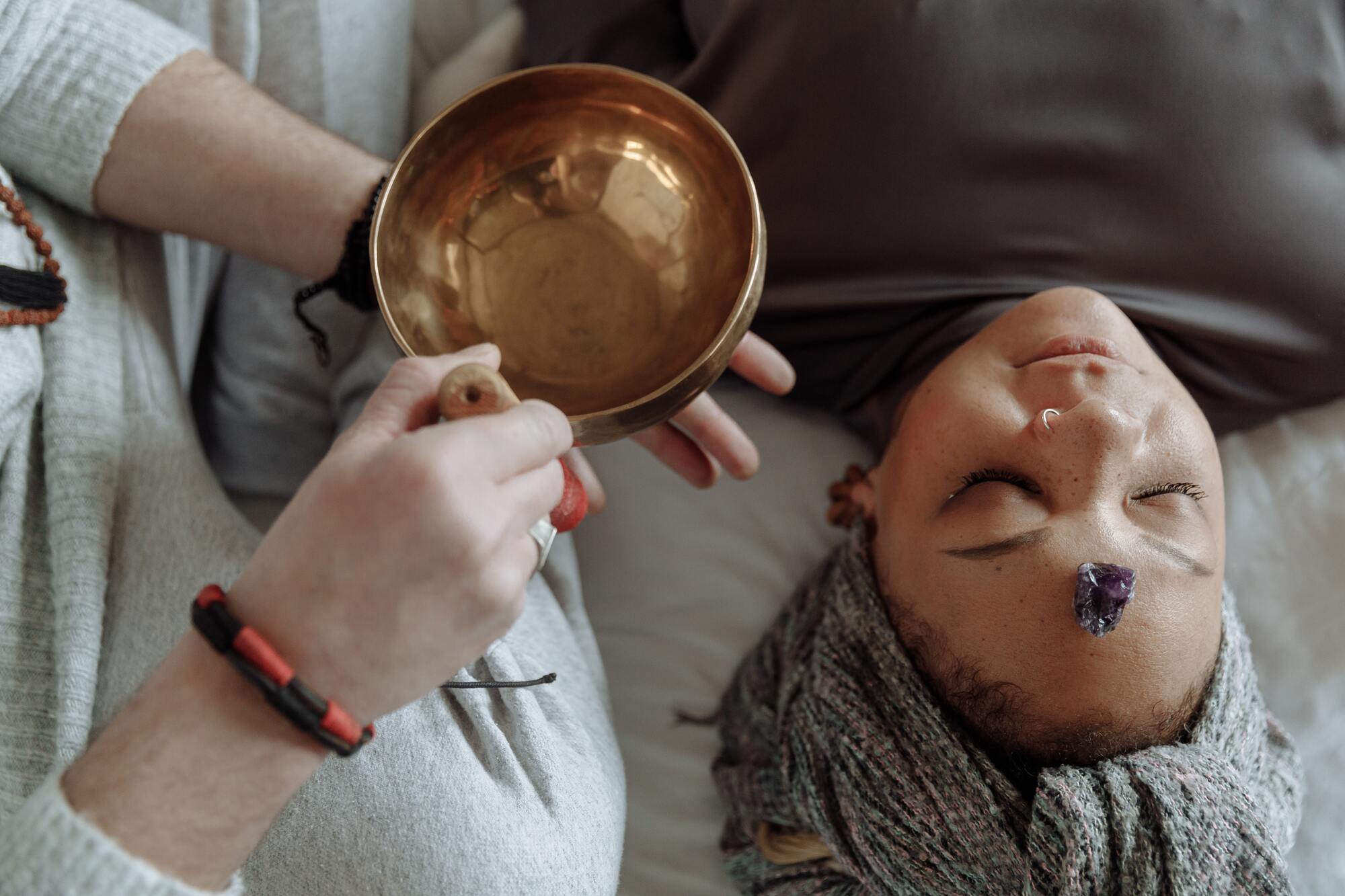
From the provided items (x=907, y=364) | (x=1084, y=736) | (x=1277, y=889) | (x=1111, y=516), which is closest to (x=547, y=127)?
(x=907, y=364)

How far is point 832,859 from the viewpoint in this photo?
3.01 feet

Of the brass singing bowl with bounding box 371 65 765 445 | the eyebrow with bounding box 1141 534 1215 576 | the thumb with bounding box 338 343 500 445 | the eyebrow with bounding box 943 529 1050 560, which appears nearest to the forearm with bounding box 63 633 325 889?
the thumb with bounding box 338 343 500 445

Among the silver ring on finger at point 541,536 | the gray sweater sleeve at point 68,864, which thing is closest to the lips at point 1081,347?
the silver ring on finger at point 541,536

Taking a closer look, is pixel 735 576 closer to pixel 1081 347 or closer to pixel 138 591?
pixel 1081 347

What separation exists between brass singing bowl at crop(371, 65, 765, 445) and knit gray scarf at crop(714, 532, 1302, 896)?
1.06ft

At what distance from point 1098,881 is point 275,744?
22.8 inches

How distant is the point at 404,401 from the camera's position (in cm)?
56

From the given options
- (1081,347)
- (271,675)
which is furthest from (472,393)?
(1081,347)

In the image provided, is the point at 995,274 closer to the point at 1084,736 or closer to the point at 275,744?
the point at 1084,736

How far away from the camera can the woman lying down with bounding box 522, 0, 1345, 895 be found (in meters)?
0.73

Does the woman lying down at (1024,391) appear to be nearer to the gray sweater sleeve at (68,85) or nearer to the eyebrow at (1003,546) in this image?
the eyebrow at (1003,546)

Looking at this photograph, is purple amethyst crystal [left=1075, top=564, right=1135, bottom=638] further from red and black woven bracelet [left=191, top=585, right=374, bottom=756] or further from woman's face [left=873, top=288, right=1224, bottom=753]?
red and black woven bracelet [left=191, top=585, right=374, bottom=756]

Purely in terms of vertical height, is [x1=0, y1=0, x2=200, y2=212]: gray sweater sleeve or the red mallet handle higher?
[x1=0, y1=0, x2=200, y2=212]: gray sweater sleeve

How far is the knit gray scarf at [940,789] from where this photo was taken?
68 centimetres
